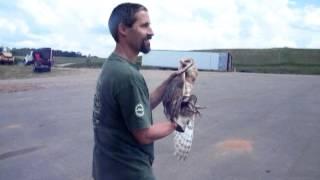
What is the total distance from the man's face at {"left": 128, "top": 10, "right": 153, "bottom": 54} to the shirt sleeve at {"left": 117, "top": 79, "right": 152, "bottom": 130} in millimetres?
282

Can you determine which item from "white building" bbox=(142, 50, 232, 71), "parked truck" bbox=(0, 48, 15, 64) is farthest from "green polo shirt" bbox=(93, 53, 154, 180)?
"white building" bbox=(142, 50, 232, 71)

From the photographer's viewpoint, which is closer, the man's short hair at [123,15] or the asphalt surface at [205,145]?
the man's short hair at [123,15]

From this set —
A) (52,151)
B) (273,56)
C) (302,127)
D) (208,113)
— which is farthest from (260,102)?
(273,56)

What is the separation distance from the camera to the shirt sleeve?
2580 mm

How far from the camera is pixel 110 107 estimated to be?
2.69 metres

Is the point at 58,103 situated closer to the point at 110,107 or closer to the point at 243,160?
the point at 243,160

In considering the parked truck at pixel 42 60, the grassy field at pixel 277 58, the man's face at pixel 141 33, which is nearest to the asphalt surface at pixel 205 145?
the man's face at pixel 141 33

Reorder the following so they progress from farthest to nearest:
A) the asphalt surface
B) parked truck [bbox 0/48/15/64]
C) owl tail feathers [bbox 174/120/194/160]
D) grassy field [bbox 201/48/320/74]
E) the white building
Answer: grassy field [bbox 201/48/320/74]
the white building
parked truck [bbox 0/48/15/64]
the asphalt surface
owl tail feathers [bbox 174/120/194/160]

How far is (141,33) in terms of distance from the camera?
2.73m

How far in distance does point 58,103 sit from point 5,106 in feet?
5.63

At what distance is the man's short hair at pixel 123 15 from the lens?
8.86ft

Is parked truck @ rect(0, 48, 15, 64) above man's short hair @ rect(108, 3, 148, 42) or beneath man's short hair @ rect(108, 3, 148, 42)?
beneath

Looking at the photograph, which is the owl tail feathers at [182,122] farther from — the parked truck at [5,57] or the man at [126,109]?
the parked truck at [5,57]

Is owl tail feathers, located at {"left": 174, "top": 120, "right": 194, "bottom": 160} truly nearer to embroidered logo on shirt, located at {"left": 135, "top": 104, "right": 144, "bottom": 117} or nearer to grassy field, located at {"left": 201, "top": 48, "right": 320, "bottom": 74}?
embroidered logo on shirt, located at {"left": 135, "top": 104, "right": 144, "bottom": 117}
